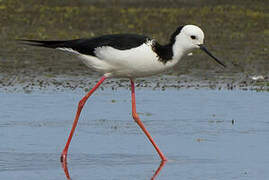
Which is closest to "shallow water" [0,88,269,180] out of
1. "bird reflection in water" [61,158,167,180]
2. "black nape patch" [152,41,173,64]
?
"bird reflection in water" [61,158,167,180]

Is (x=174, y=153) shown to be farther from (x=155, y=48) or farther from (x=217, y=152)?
(x=155, y=48)

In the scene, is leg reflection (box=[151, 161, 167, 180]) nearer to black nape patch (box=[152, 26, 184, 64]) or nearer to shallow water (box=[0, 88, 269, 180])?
shallow water (box=[0, 88, 269, 180])

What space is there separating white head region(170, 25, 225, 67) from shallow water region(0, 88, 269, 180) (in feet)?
3.66

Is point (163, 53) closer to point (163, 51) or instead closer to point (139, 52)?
point (163, 51)

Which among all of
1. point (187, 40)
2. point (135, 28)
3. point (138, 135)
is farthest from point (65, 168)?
point (135, 28)

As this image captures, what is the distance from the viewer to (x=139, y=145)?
9633 millimetres

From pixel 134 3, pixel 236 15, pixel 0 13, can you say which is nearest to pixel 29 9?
pixel 0 13

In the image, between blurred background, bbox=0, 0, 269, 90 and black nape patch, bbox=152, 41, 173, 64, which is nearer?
black nape patch, bbox=152, 41, 173, 64

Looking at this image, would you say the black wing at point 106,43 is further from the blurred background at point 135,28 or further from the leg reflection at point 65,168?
the blurred background at point 135,28

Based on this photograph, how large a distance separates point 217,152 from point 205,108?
3.22 m

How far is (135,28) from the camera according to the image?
82.8 ft

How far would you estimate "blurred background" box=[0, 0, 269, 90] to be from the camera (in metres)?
17.0

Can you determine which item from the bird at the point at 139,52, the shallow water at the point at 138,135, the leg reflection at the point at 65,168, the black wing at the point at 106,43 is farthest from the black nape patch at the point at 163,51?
the leg reflection at the point at 65,168

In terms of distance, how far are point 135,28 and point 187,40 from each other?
1626 centimetres
